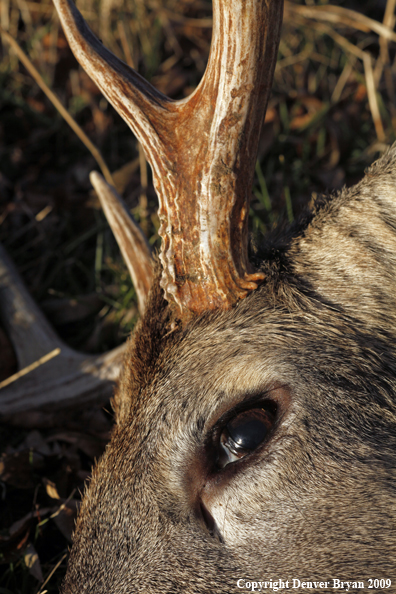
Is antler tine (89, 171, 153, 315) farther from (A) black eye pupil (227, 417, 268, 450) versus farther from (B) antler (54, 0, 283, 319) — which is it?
(A) black eye pupil (227, 417, 268, 450)

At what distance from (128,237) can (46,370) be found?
1180mm

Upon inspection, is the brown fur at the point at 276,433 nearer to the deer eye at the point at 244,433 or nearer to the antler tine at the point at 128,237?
the deer eye at the point at 244,433

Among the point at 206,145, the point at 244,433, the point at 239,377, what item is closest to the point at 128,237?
the point at 206,145

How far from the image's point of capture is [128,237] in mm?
3072

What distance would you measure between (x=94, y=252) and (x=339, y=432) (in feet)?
10.6

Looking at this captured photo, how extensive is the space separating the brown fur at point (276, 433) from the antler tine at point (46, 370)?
1051 millimetres

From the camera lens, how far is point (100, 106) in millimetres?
5367

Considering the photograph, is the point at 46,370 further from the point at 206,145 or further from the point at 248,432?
the point at 206,145

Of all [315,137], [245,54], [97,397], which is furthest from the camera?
[315,137]

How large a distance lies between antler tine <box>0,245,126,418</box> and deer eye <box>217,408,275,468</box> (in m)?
1.44

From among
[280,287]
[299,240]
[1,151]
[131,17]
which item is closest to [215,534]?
[280,287]

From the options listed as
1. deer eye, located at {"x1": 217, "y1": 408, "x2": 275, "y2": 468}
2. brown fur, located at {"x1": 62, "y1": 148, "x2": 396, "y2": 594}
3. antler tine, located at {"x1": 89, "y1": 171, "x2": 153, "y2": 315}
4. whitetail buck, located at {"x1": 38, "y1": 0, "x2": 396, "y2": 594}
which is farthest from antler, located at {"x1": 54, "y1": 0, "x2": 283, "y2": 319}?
antler tine, located at {"x1": 89, "y1": 171, "x2": 153, "y2": 315}

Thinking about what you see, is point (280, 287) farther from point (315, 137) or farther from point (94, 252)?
point (315, 137)

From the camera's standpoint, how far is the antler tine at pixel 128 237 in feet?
9.99
